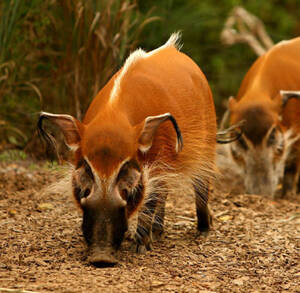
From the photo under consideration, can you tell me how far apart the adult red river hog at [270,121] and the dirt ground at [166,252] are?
816 mm

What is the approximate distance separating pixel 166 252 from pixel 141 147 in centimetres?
77

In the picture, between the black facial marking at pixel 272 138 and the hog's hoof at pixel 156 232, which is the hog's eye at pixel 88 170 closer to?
the hog's hoof at pixel 156 232

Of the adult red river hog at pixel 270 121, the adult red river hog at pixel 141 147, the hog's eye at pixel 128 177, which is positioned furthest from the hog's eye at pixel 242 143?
the hog's eye at pixel 128 177

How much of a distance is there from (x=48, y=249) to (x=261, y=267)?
4.22ft

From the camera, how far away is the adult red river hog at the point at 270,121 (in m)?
6.23

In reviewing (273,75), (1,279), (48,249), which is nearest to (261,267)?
(48,249)

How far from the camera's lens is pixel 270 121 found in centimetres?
620

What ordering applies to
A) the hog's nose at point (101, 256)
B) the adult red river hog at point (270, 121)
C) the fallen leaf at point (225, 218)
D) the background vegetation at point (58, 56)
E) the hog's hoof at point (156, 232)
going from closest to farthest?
the hog's nose at point (101, 256), the hog's hoof at point (156, 232), the fallen leaf at point (225, 218), the background vegetation at point (58, 56), the adult red river hog at point (270, 121)

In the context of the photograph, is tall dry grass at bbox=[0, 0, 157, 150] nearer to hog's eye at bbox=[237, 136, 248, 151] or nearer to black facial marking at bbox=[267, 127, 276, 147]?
hog's eye at bbox=[237, 136, 248, 151]

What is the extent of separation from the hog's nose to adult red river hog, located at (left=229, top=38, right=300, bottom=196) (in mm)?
3015

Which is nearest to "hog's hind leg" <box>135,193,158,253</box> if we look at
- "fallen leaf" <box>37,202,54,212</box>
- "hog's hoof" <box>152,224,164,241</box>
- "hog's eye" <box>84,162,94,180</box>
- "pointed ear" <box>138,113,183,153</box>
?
"hog's hoof" <box>152,224,164,241</box>

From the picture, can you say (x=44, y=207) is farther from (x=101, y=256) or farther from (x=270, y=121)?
(x=270, y=121)

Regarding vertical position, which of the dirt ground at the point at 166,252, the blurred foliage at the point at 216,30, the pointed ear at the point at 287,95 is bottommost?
the dirt ground at the point at 166,252

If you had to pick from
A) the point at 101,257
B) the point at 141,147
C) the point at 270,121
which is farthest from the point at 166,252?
the point at 270,121
